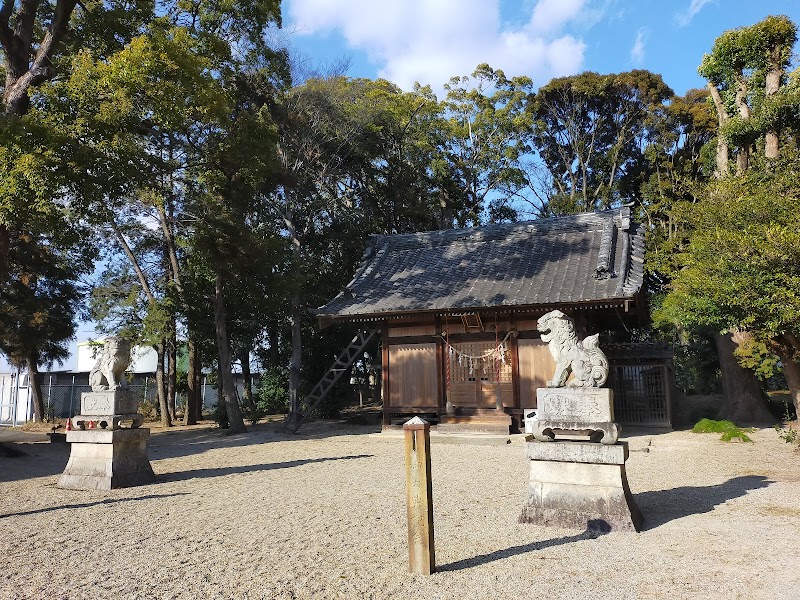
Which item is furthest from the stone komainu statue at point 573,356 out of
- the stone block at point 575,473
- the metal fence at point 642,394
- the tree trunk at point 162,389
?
the tree trunk at point 162,389

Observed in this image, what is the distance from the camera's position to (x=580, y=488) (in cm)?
554

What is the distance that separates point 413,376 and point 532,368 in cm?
328

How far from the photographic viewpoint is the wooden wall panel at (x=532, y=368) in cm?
1389

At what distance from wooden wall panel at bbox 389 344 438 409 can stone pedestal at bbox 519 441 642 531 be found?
9273mm

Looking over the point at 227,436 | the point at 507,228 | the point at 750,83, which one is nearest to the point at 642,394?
the point at 507,228

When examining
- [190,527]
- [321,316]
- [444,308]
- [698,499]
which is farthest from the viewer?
[321,316]

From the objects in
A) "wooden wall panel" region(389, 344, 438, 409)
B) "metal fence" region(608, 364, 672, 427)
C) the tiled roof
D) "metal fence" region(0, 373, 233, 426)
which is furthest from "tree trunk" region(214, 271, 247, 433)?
"metal fence" region(608, 364, 672, 427)

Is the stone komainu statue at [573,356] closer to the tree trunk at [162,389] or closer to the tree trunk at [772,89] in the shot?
the tree trunk at [772,89]

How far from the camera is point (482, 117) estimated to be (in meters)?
28.4

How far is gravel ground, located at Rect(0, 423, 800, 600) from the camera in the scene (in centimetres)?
410

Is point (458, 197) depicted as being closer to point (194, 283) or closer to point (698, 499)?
point (194, 283)

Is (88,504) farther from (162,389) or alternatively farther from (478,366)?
(162,389)

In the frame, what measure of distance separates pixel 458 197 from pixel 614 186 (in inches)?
328

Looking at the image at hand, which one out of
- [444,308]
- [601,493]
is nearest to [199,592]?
[601,493]
